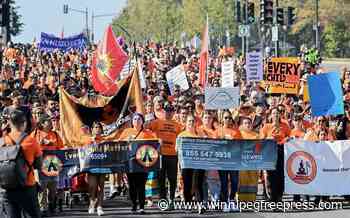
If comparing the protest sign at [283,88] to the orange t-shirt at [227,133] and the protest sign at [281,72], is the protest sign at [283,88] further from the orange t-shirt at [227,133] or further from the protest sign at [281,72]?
the orange t-shirt at [227,133]

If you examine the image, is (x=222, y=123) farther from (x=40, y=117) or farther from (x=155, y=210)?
(x=40, y=117)

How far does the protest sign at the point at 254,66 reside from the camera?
80.5ft

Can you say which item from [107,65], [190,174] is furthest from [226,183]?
[107,65]

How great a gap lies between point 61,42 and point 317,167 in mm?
25667

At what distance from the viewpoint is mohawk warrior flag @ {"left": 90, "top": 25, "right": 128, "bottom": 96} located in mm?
22250

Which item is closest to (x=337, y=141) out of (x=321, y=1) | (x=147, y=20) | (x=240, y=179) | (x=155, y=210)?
(x=240, y=179)

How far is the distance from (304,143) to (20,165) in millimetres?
6405

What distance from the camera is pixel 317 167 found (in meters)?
16.0

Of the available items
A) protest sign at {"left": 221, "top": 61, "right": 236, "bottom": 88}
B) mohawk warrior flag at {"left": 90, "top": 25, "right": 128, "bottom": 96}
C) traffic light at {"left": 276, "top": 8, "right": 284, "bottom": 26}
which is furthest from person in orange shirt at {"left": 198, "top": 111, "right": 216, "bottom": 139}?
traffic light at {"left": 276, "top": 8, "right": 284, "bottom": 26}

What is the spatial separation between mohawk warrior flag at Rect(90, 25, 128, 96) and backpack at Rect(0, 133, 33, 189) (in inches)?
441

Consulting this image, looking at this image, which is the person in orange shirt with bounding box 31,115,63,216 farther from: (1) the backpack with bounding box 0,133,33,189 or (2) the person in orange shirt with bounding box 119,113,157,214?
(1) the backpack with bounding box 0,133,33,189

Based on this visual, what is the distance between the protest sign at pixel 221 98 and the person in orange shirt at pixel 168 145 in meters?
1.87

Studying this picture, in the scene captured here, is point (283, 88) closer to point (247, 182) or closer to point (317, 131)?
point (317, 131)

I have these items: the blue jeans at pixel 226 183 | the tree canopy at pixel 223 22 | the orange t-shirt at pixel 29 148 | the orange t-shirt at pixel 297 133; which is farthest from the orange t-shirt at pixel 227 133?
the tree canopy at pixel 223 22
